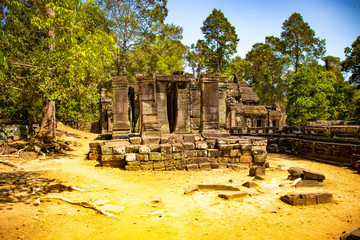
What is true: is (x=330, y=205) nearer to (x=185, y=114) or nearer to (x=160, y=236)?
(x=160, y=236)

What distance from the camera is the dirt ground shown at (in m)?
3.39

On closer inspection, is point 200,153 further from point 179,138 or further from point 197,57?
point 197,57

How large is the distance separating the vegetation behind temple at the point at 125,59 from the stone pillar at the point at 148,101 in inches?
63.0

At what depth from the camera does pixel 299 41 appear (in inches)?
1377

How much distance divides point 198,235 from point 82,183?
12.0 ft

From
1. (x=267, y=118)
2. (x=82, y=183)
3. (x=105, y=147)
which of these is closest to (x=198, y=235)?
(x=82, y=183)

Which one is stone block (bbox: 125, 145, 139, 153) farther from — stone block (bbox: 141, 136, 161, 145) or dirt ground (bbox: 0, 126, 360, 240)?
dirt ground (bbox: 0, 126, 360, 240)

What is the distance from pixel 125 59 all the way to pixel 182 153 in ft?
72.3

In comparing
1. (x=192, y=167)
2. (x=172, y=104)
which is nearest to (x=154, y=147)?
(x=192, y=167)

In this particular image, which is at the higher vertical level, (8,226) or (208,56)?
(208,56)

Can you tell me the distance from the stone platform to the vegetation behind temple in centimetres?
334

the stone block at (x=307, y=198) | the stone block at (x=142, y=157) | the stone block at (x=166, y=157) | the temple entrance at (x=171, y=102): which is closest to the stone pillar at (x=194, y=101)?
the temple entrance at (x=171, y=102)

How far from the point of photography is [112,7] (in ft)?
82.1

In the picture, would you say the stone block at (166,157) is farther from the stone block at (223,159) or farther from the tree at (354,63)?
the tree at (354,63)
